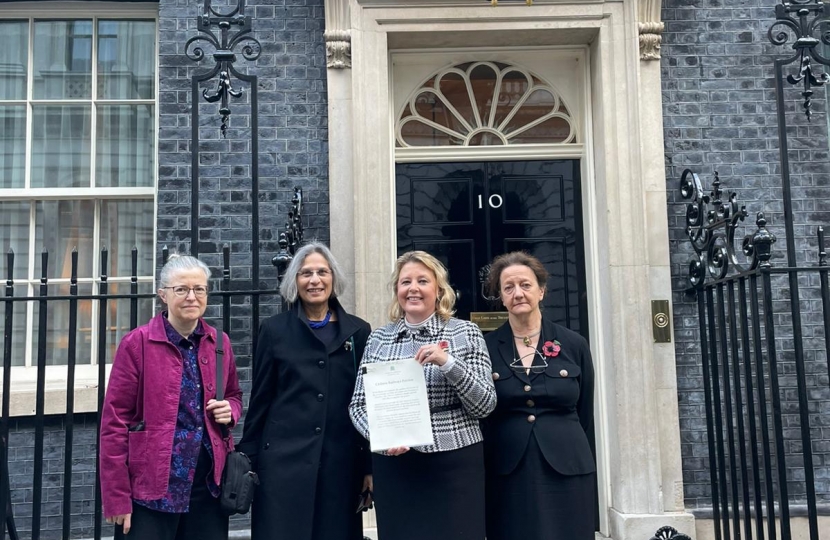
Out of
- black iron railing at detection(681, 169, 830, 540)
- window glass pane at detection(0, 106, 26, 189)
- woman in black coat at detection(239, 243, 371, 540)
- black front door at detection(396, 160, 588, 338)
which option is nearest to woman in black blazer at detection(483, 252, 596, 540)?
woman in black coat at detection(239, 243, 371, 540)

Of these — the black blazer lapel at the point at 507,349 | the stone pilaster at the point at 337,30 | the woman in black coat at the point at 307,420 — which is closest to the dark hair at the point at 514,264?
the black blazer lapel at the point at 507,349

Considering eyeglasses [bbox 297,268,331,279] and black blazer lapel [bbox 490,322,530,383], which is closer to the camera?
black blazer lapel [bbox 490,322,530,383]

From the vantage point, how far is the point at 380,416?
10.1 feet

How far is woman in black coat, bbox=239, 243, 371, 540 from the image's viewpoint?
336 centimetres

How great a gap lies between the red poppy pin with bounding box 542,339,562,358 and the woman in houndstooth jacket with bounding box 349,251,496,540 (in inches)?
10.9

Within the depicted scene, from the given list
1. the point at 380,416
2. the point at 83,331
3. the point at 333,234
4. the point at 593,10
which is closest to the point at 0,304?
the point at 83,331

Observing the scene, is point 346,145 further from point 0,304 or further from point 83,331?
point 0,304

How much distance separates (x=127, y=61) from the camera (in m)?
5.96

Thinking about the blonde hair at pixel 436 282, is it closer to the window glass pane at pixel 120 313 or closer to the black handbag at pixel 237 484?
the black handbag at pixel 237 484

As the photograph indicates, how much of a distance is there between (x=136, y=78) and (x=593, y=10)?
340 centimetres

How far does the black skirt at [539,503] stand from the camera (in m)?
3.23

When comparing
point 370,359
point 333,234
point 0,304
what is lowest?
point 370,359

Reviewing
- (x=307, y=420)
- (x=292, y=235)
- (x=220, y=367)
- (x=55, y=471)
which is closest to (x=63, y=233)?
(x=55, y=471)

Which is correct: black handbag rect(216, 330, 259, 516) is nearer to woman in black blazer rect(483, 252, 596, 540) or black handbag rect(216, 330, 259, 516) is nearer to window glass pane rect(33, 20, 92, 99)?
woman in black blazer rect(483, 252, 596, 540)
